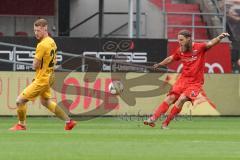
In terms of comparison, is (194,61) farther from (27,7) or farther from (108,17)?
(27,7)

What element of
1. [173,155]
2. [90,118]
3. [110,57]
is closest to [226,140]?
[173,155]

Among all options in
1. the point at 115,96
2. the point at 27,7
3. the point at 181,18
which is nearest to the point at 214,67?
the point at 181,18

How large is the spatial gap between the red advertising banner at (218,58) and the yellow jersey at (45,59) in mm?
13547

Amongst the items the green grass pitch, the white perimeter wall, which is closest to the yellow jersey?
the green grass pitch

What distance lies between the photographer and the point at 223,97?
27.0 meters

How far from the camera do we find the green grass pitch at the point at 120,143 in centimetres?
1359

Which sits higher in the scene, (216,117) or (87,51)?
(87,51)

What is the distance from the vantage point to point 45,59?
18.3 meters

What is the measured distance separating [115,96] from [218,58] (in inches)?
286

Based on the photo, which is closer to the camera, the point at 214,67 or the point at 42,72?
the point at 42,72

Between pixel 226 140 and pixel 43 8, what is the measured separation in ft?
64.1

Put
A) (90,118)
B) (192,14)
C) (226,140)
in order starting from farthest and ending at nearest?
(192,14) → (90,118) → (226,140)

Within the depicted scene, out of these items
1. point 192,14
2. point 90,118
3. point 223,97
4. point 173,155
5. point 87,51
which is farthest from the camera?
point 192,14

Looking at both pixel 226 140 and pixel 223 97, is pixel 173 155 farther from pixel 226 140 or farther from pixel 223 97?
pixel 223 97
